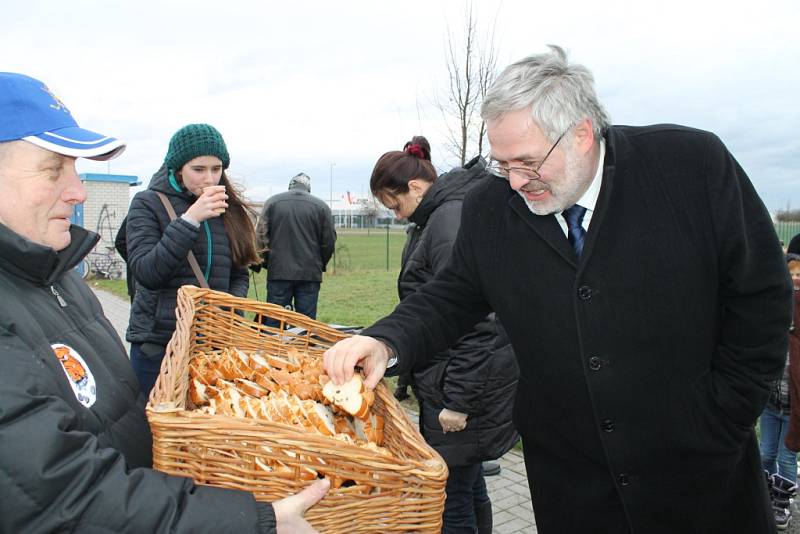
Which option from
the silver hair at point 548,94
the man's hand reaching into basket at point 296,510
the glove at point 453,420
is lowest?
the glove at point 453,420

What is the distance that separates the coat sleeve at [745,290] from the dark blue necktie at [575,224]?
1.22ft

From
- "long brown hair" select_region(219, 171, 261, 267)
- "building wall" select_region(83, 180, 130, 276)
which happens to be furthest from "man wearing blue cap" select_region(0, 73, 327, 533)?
"building wall" select_region(83, 180, 130, 276)

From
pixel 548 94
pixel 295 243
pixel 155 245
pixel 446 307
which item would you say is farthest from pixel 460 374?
pixel 295 243

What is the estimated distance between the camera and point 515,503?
4.11 m

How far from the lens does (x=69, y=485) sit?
3.90ft

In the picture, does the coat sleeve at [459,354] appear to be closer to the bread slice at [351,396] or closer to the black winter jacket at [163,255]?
the bread slice at [351,396]

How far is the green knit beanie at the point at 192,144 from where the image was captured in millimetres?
3301

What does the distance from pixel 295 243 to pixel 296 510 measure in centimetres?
589

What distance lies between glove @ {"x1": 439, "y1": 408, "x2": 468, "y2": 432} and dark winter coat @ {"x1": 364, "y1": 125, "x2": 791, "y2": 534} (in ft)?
2.55

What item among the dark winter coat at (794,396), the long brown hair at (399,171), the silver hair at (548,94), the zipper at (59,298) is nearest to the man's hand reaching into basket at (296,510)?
the zipper at (59,298)

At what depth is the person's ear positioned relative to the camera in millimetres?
1987

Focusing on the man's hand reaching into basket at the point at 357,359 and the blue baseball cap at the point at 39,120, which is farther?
the man's hand reaching into basket at the point at 357,359

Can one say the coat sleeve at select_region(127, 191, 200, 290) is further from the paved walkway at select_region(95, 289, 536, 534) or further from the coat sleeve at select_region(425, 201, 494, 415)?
the paved walkway at select_region(95, 289, 536, 534)

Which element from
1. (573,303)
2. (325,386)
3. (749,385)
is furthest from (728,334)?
(325,386)
